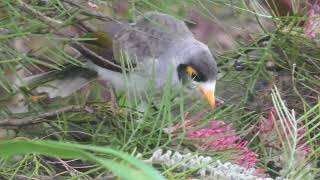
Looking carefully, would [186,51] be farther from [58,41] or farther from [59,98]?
[58,41]

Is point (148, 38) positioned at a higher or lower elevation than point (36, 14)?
lower

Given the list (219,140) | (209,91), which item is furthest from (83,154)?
(209,91)

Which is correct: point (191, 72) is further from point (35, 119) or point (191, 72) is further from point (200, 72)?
point (35, 119)

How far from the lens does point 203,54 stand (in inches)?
70.4

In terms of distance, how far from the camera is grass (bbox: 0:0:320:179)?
1.00 metres

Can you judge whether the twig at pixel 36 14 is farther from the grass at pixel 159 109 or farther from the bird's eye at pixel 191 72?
the bird's eye at pixel 191 72

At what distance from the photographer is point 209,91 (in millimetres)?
1622

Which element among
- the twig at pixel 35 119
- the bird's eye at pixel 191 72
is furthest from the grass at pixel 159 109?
the bird's eye at pixel 191 72

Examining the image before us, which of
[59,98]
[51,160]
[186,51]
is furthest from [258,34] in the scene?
[51,160]

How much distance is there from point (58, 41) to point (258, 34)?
518mm

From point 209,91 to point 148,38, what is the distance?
1.15ft

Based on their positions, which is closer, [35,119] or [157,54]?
[35,119]

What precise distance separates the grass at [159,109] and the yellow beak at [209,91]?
0.03 m

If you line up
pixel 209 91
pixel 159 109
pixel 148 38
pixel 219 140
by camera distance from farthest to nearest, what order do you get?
pixel 148 38, pixel 209 91, pixel 159 109, pixel 219 140
